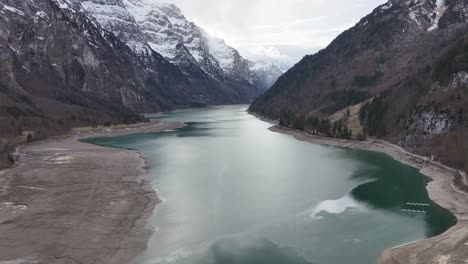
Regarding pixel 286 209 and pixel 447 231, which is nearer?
pixel 447 231

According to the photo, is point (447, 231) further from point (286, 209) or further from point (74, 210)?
point (74, 210)

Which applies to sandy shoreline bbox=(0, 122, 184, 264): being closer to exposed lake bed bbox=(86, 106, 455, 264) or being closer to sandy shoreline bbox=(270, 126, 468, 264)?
exposed lake bed bbox=(86, 106, 455, 264)

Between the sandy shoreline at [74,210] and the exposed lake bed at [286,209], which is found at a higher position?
the sandy shoreline at [74,210]

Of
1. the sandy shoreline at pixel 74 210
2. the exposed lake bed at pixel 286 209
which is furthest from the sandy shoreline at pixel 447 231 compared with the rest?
the sandy shoreline at pixel 74 210

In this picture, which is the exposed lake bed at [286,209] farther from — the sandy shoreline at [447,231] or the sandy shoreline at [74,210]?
the sandy shoreline at [74,210]

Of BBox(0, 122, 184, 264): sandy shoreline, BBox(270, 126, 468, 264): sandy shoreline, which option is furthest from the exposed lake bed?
BBox(0, 122, 184, 264): sandy shoreline

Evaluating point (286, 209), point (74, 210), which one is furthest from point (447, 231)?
point (74, 210)

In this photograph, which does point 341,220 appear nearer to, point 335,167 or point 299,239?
point 299,239
